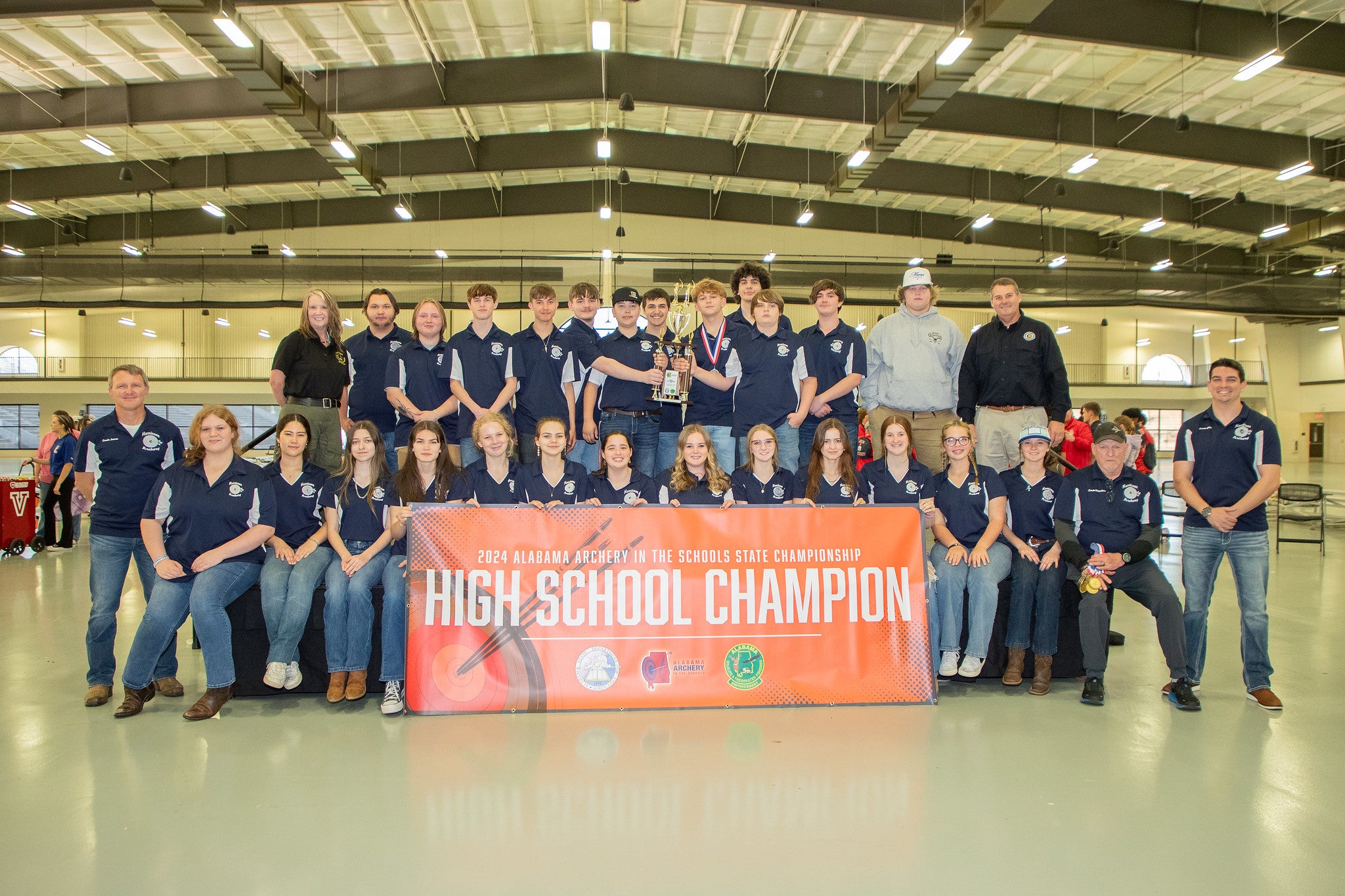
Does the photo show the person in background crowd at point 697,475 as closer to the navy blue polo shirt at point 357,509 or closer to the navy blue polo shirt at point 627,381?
the navy blue polo shirt at point 627,381

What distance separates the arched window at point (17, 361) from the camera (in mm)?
27281

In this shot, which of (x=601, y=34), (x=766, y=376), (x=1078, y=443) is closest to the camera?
(x=766, y=376)

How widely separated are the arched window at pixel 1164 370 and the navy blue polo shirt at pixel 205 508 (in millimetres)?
33054

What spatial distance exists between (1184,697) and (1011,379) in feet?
6.89

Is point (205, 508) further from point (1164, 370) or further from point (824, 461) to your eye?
point (1164, 370)

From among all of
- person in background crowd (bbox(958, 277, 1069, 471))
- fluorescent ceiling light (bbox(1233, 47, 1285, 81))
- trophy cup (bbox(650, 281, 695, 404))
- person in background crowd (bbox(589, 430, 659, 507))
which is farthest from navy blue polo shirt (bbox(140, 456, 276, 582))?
fluorescent ceiling light (bbox(1233, 47, 1285, 81))

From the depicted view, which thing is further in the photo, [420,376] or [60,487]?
[60,487]

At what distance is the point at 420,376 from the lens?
5137mm

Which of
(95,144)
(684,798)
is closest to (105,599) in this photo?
(684,798)

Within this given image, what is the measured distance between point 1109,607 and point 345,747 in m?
4.00

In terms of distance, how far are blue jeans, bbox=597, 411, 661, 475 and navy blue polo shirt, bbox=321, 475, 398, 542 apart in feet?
4.96

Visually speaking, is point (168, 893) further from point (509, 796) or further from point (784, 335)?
point (784, 335)

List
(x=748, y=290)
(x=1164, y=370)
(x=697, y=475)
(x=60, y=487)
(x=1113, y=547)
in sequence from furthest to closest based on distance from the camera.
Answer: (x=1164, y=370), (x=60, y=487), (x=748, y=290), (x=697, y=475), (x=1113, y=547)

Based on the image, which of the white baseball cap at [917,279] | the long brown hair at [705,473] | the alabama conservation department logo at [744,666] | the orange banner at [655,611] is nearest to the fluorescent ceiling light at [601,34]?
the white baseball cap at [917,279]
